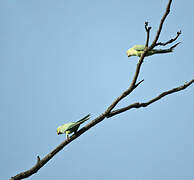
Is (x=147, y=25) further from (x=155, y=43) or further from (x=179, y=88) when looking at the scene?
(x=179, y=88)

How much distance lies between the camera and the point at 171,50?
1.79m

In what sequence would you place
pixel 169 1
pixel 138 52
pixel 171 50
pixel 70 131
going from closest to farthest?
pixel 169 1, pixel 70 131, pixel 171 50, pixel 138 52

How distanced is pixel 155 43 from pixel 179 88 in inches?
10.5

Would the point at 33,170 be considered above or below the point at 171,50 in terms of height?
below

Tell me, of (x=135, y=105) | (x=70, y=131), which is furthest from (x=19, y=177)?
(x=135, y=105)

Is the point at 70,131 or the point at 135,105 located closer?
the point at 135,105

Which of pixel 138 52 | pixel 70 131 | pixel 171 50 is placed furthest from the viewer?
pixel 138 52

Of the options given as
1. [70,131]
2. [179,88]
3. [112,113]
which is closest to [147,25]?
[179,88]

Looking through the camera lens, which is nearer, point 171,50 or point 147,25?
point 147,25

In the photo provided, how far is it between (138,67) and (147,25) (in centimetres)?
24

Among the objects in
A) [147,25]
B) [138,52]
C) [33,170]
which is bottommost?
[33,170]

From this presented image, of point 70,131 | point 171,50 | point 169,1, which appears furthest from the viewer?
point 171,50

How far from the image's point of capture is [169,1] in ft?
4.56

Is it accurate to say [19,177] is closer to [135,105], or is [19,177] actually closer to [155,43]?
[135,105]
